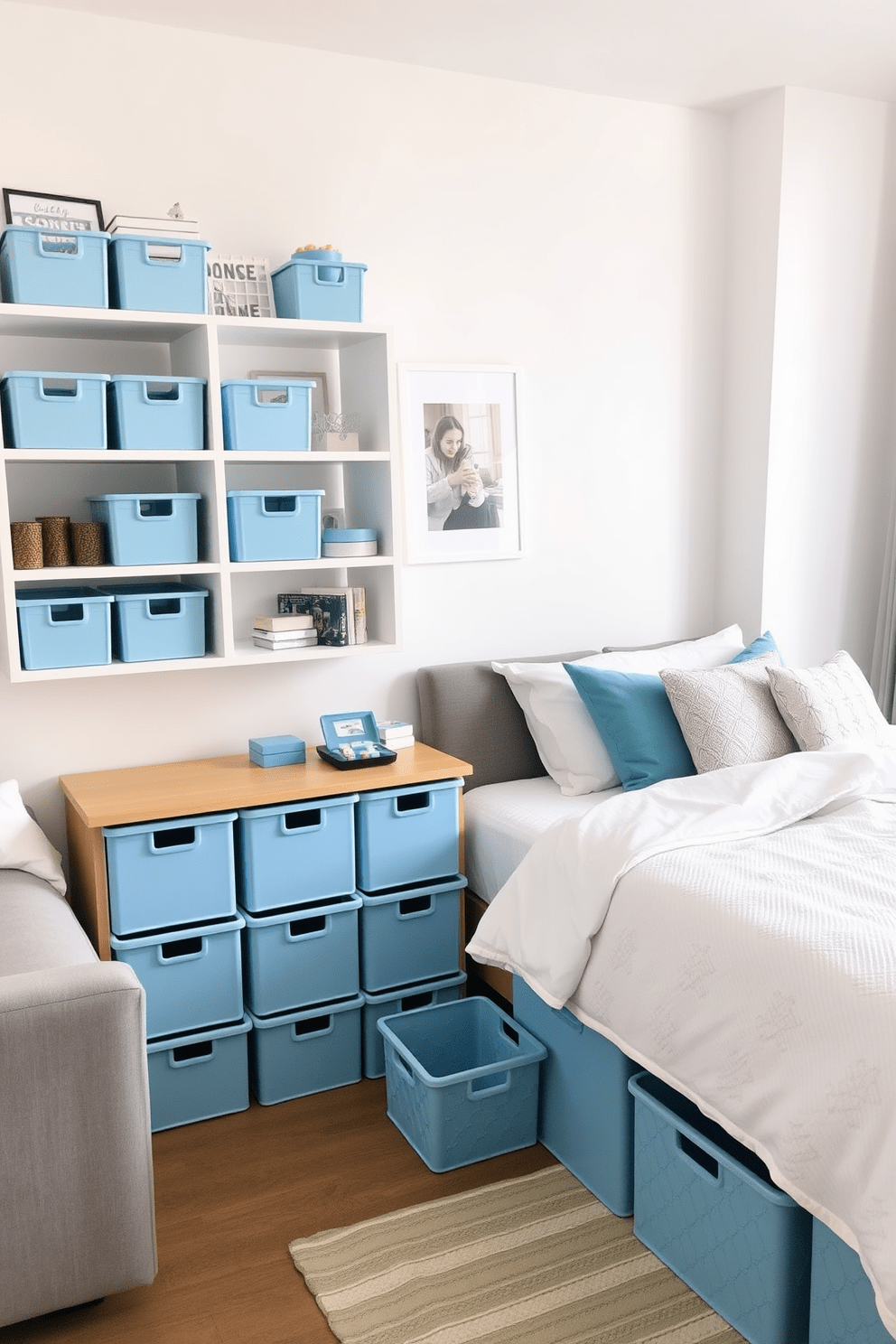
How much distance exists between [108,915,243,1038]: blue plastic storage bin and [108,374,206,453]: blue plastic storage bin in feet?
3.74

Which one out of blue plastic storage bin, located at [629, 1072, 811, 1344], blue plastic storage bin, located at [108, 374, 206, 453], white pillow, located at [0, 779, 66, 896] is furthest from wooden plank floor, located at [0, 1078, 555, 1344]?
blue plastic storage bin, located at [108, 374, 206, 453]

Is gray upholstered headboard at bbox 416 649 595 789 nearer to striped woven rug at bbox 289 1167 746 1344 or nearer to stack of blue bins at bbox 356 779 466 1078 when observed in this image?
stack of blue bins at bbox 356 779 466 1078

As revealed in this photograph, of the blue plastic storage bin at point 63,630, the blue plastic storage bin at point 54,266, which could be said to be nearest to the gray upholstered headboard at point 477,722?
the blue plastic storage bin at point 63,630

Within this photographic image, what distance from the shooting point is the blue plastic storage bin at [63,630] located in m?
2.53

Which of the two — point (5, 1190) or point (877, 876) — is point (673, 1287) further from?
point (5, 1190)

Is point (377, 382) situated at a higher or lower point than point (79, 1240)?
higher

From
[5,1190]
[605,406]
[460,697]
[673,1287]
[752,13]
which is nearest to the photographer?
[5,1190]

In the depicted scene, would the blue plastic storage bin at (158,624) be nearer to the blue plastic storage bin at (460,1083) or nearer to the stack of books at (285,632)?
the stack of books at (285,632)

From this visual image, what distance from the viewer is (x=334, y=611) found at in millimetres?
2883

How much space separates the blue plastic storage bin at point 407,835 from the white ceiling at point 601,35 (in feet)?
6.34

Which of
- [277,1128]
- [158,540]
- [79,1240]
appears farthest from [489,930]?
[158,540]

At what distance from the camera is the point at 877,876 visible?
209 centimetres

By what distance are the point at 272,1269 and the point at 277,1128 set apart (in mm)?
496

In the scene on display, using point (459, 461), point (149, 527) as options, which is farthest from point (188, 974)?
point (459, 461)
